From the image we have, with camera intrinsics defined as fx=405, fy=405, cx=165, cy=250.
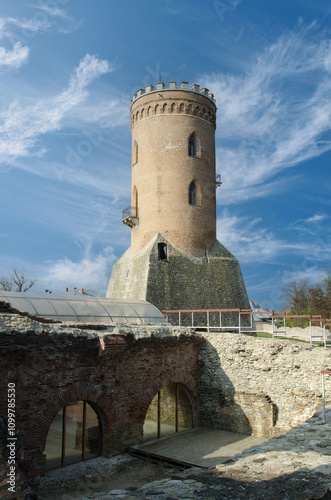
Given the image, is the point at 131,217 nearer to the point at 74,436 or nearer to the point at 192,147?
the point at 192,147

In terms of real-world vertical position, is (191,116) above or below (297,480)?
above

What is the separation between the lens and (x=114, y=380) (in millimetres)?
10375

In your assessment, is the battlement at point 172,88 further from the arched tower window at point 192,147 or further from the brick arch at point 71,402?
the brick arch at point 71,402

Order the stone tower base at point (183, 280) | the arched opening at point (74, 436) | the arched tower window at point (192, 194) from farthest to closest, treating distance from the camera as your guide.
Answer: the arched tower window at point (192, 194), the stone tower base at point (183, 280), the arched opening at point (74, 436)

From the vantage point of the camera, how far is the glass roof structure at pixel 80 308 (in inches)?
510

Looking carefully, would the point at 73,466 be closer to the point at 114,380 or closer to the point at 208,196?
the point at 114,380

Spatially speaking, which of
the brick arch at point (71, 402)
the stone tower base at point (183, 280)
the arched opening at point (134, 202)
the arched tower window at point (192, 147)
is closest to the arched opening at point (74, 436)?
the brick arch at point (71, 402)

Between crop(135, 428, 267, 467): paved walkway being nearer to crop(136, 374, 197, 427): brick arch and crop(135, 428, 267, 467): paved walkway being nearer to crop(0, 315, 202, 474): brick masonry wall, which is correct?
crop(136, 374, 197, 427): brick arch

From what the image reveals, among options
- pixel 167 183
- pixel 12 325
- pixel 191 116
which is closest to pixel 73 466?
pixel 12 325

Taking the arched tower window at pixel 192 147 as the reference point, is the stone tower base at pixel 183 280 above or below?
below

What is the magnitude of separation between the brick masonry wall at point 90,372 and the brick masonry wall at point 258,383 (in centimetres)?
122

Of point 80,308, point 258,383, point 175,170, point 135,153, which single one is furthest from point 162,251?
point 258,383

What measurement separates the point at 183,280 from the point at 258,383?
9.27 meters

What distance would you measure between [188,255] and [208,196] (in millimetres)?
3761
